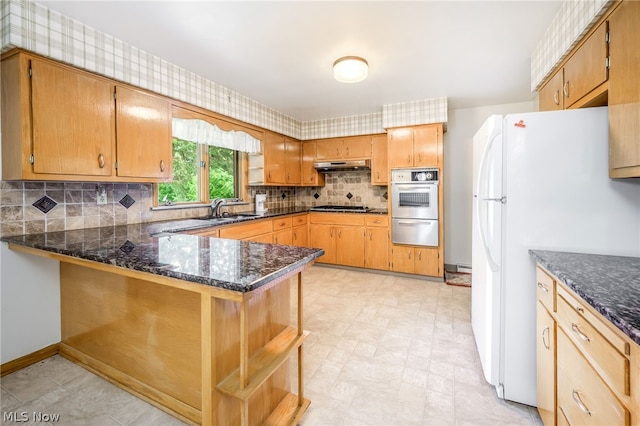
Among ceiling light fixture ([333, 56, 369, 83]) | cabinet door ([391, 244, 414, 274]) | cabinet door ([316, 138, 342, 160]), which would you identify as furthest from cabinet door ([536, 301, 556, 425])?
cabinet door ([316, 138, 342, 160])

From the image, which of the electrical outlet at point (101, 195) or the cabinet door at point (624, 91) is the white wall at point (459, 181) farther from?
the electrical outlet at point (101, 195)

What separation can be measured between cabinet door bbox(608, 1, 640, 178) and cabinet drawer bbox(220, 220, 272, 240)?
2957 mm

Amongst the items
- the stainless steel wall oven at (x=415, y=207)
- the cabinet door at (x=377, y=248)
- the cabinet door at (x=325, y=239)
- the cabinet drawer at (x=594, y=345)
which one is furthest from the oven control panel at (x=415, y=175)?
the cabinet drawer at (x=594, y=345)

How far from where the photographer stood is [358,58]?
8.11 feet

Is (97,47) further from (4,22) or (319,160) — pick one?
(319,160)

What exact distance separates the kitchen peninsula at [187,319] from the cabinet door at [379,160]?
3.11 meters

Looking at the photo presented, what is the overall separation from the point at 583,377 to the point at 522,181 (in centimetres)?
97

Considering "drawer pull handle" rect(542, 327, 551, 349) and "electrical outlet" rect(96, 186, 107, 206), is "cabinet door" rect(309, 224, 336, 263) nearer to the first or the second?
"electrical outlet" rect(96, 186, 107, 206)

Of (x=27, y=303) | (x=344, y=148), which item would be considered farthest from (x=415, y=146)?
(x=27, y=303)

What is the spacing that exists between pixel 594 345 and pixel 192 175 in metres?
3.55

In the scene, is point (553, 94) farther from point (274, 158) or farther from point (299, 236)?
point (299, 236)

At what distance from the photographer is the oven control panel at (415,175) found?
384cm

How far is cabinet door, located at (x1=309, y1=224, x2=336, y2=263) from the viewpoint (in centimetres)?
455

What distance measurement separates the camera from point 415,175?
3939 mm
